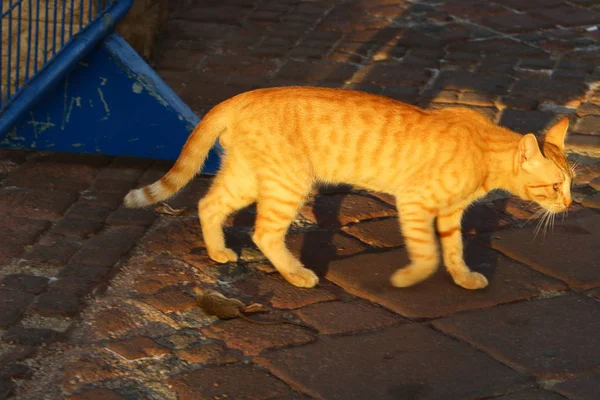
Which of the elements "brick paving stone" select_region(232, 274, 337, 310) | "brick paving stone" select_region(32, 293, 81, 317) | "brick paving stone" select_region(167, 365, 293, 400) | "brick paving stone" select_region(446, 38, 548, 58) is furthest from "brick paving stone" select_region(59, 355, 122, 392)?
"brick paving stone" select_region(446, 38, 548, 58)

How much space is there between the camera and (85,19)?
22.6 feet

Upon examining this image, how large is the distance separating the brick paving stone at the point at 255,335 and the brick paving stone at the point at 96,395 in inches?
23.0

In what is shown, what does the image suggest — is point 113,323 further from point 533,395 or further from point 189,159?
point 533,395

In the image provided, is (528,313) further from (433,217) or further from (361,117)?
(361,117)

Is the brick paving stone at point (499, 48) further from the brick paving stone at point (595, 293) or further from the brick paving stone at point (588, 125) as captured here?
the brick paving stone at point (595, 293)

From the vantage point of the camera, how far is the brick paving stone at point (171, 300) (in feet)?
14.6

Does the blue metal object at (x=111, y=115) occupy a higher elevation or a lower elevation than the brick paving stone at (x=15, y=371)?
higher

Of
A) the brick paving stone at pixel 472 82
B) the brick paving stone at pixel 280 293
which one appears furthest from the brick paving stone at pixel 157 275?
the brick paving stone at pixel 472 82

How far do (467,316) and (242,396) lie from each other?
4.00 feet

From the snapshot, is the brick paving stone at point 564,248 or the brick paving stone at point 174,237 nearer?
the brick paving stone at point 564,248

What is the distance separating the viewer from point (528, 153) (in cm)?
461

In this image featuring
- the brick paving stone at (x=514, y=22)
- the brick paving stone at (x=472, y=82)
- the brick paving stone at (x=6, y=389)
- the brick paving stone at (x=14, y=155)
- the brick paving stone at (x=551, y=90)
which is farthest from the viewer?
the brick paving stone at (x=514, y=22)

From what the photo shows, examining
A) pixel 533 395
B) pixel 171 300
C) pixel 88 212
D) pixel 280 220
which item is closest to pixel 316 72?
pixel 88 212

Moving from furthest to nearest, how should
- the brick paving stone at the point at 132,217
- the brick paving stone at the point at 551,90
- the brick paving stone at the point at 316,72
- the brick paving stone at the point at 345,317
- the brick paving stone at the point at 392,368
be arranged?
the brick paving stone at the point at 316,72 < the brick paving stone at the point at 551,90 < the brick paving stone at the point at 132,217 < the brick paving stone at the point at 345,317 < the brick paving stone at the point at 392,368
